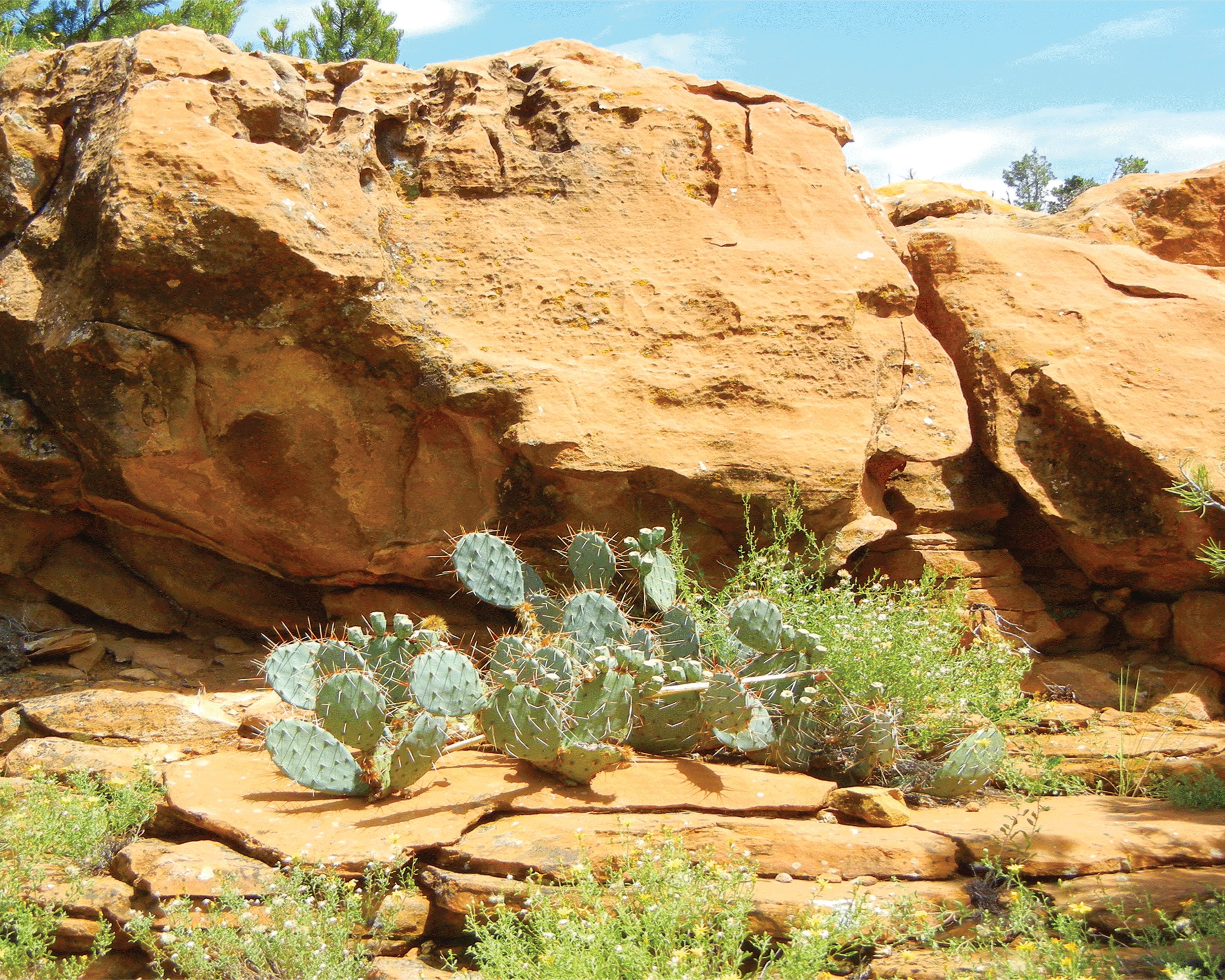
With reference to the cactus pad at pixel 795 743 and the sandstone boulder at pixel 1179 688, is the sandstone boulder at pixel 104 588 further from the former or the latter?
the sandstone boulder at pixel 1179 688

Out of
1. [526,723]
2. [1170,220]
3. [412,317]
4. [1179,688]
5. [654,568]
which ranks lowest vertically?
[1179,688]

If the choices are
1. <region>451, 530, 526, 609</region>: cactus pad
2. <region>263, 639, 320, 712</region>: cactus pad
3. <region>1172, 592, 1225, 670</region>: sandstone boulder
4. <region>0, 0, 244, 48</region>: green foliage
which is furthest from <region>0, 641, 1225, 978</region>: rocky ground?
<region>0, 0, 244, 48</region>: green foliage

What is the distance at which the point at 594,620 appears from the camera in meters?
4.53

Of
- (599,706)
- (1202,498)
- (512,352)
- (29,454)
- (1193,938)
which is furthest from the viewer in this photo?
(29,454)

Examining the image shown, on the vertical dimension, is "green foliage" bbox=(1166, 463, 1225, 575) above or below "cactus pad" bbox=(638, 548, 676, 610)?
above

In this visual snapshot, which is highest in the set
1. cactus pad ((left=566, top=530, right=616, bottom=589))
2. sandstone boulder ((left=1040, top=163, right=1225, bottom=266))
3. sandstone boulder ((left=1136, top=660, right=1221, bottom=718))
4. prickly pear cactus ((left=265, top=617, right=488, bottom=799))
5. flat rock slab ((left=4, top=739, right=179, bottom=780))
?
sandstone boulder ((left=1040, top=163, right=1225, bottom=266))

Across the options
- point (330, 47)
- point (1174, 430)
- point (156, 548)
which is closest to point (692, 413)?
point (1174, 430)

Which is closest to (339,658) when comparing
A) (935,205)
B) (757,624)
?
(757,624)

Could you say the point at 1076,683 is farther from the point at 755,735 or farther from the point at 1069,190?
the point at 1069,190

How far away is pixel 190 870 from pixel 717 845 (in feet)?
5.79

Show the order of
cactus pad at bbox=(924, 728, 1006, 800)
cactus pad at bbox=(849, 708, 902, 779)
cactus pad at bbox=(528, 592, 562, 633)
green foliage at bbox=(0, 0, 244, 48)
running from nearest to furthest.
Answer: cactus pad at bbox=(924, 728, 1006, 800), cactus pad at bbox=(849, 708, 902, 779), cactus pad at bbox=(528, 592, 562, 633), green foliage at bbox=(0, 0, 244, 48)

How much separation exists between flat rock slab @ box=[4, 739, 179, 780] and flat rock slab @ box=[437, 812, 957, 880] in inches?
62.7

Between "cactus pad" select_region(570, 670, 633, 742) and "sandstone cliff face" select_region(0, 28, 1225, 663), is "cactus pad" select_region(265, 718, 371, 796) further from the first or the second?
"sandstone cliff face" select_region(0, 28, 1225, 663)

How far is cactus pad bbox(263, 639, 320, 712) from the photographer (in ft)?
14.2
